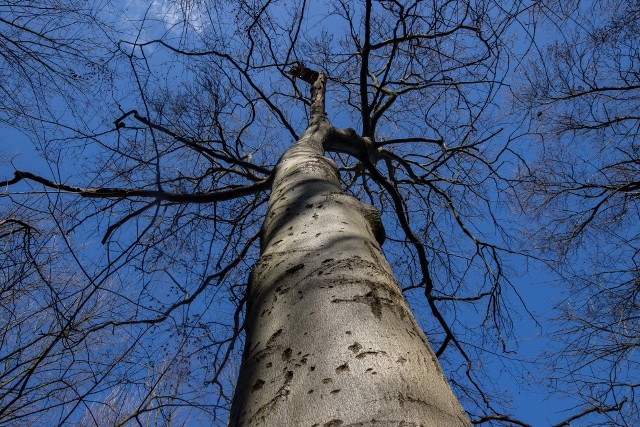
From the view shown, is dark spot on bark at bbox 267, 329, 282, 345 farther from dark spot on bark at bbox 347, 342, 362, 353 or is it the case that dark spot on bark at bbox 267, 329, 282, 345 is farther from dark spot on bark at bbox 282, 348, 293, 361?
dark spot on bark at bbox 347, 342, 362, 353

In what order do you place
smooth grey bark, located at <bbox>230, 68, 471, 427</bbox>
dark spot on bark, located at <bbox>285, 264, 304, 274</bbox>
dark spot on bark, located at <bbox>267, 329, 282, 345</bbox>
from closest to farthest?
smooth grey bark, located at <bbox>230, 68, 471, 427</bbox>, dark spot on bark, located at <bbox>267, 329, 282, 345</bbox>, dark spot on bark, located at <bbox>285, 264, 304, 274</bbox>

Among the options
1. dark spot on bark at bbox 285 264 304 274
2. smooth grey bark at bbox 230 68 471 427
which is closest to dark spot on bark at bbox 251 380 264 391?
smooth grey bark at bbox 230 68 471 427

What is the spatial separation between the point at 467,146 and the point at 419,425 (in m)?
4.01

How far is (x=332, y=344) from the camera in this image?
72 centimetres

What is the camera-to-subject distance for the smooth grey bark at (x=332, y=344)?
60cm

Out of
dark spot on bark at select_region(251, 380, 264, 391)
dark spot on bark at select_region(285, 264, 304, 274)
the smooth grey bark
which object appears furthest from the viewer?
dark spot on bark at select_region(285, 264, 304, 274)

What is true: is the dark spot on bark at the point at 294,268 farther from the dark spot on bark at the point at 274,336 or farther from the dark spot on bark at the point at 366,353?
the dark spot on bark at the point at 366,353

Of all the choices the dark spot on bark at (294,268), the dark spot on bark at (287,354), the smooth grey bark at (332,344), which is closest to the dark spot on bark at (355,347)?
the smooth grey bark at (332,344)

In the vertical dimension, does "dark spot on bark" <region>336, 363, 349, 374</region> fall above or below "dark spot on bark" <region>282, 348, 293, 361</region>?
below

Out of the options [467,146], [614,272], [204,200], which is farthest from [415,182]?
[204,200]

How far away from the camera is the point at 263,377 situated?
2.43 feet

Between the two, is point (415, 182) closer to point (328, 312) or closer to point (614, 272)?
point (614, 272)

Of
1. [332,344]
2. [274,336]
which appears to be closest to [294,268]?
[274,336]

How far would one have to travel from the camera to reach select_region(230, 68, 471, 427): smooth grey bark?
60 cm
